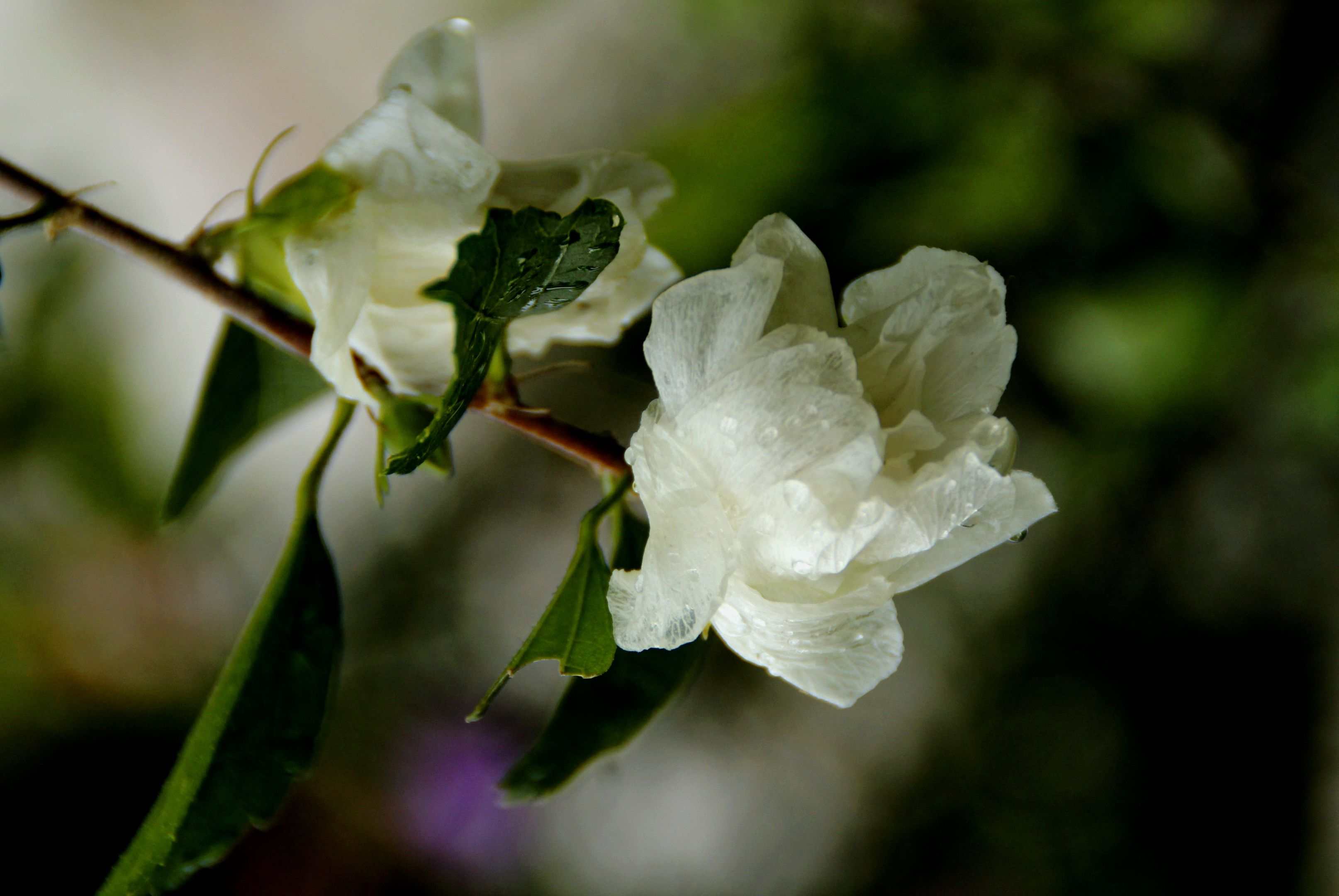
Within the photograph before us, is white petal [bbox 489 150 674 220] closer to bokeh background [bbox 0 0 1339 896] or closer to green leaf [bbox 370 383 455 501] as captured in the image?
green leaf [bbox 370 383 455 501]

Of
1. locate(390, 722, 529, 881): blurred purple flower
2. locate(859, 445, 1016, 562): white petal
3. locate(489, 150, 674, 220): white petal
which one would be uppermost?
locate(489, 150, 674, 220): white petal

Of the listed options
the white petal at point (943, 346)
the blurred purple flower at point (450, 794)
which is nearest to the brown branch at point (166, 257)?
the white petal at point (943, 346)

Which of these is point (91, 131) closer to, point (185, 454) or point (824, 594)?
point (185, 454)

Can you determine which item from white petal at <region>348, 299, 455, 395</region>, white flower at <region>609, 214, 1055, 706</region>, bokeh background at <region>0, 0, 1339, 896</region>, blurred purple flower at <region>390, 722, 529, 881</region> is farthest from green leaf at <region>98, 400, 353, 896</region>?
blurred purple flower at <region>390, 722, 529, 881</region>

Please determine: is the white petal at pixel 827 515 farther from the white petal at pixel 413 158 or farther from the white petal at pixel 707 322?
the white petal at pixel 413 158

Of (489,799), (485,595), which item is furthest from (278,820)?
(485,595)
